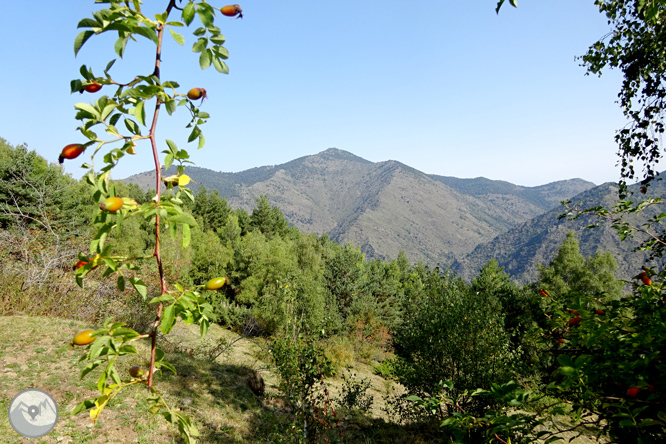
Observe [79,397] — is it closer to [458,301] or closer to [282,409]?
[282,409]

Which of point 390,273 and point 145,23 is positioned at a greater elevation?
point 145,23

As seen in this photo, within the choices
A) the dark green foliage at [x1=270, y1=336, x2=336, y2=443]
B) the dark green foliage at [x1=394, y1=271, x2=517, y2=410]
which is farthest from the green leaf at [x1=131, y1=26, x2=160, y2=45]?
the dark green foliage at [x1=394, y1=271, x2=517, y2=410]

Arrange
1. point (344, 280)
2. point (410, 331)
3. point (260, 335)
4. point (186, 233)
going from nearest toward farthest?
point (186, 233), point (410, 331), point (260, 335), point (344, 280)

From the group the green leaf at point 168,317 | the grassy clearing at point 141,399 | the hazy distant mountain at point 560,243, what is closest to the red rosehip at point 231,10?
the green leaf at point 168,317

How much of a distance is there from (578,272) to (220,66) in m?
26.8

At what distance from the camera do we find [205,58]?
0.87 metres

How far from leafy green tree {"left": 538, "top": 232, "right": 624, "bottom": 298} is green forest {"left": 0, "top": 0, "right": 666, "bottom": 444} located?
35.5ft

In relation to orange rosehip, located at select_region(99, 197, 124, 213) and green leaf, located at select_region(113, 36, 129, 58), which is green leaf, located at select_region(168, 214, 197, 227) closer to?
orange rosehip, located at select_region(99, 197, 124, 213)

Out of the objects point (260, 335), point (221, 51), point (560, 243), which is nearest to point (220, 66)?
point (221, 51)

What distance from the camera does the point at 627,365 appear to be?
1388 mm

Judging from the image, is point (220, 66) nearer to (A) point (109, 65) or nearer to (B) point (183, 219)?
(A) point (109, 65)

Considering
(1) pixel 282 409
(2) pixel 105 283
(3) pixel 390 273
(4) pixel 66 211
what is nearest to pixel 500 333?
(1) pixel 282 409

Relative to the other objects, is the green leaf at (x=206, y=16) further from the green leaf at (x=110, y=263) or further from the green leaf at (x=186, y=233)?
the green leaf at (x=110, y=263)

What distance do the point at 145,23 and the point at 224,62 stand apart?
0.20 meters
